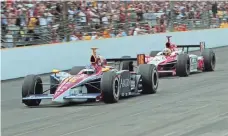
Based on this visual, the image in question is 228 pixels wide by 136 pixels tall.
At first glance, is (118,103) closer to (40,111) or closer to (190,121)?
(40,111)

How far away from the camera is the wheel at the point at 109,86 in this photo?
12.7 meters

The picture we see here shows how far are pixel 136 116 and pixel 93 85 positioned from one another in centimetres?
250

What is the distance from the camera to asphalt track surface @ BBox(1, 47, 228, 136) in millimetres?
9438

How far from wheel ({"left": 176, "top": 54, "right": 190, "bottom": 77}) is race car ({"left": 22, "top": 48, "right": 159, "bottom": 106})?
11.7ft

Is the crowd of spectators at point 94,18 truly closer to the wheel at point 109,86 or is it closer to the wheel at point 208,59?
the wheel at point 208,59

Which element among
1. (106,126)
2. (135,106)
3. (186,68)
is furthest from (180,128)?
(186,68)

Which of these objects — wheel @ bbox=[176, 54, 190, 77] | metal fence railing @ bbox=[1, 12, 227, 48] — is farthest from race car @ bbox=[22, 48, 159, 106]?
metal fence railing @ bbox=[1, 12, 227, 48]

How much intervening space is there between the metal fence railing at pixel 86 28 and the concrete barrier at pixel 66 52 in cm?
38

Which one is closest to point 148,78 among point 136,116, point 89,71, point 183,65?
point 89,71

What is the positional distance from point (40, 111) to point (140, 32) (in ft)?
53.6

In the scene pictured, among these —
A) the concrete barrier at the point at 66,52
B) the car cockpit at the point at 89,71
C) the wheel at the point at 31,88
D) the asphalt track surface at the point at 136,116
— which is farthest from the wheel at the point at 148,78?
the concrete barrier at the point at 66,52

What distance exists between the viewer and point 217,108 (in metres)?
11.5

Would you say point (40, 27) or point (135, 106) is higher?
point (40, 27)

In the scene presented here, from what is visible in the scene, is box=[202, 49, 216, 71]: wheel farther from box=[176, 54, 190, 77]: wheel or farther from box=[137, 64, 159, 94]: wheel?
box=[137, 64, 159, 94]: wheel
